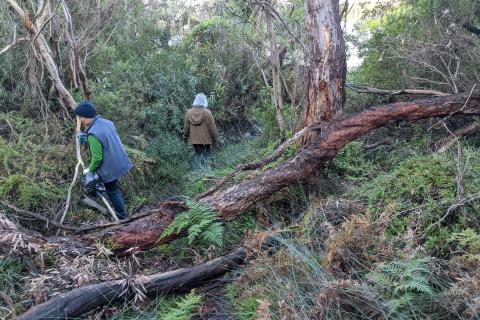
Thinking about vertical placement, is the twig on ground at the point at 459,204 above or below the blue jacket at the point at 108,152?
below

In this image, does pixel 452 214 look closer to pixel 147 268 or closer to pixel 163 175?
pixel 147 268

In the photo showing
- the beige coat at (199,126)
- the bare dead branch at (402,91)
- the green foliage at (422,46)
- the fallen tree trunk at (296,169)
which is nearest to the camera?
the fallen tree trunk at (296,169)

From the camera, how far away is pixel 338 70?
6316mm

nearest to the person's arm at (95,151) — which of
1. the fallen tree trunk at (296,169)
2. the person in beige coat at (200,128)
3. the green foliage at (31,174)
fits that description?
the green foliage at (31,174)

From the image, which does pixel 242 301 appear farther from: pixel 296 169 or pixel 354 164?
pixel 354 164

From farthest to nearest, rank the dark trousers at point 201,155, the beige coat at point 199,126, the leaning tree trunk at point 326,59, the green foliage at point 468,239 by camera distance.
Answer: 1. the dark trousers at point 201,155
2. the beige coat at point 199,126
3. the leaning tree trunk at point 326,59
4. the green foliage at point 468,239

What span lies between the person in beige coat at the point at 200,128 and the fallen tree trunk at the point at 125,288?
14.4 ft

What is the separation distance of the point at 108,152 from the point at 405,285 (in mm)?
4079

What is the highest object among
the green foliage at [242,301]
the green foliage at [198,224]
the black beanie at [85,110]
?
the black beanie at [85,110]

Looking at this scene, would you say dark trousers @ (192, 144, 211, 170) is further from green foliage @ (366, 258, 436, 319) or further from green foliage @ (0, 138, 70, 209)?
green foliage @ (366, 258, 436, 319)

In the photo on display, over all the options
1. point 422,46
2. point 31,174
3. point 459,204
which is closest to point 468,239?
point 459,204

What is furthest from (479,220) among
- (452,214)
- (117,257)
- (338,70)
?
(117,257)

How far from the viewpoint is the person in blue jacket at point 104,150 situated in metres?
5.66

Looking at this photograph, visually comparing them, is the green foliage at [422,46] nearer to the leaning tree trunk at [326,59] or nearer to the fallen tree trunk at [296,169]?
the fallen tree trunk at [296,169]
